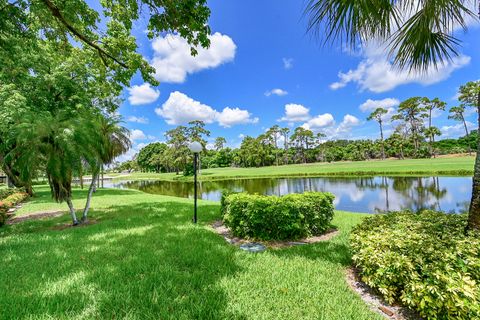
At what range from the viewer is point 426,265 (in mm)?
2490

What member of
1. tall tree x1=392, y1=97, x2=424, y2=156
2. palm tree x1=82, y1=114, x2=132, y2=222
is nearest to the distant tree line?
tall tree x1=392, y1=97, x2=424, y2=156

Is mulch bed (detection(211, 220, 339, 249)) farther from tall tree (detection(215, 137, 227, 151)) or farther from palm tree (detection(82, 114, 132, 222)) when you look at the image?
tall tree (detection(215, 137, 227, 151))

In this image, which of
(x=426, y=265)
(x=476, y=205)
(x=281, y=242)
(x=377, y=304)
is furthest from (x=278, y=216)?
(x=476, y=205)

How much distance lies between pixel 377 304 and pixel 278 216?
273cm

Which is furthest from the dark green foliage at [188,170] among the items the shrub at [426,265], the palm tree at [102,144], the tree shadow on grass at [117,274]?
the shrub at [426,265]

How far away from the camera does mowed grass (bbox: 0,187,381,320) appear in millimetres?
2479

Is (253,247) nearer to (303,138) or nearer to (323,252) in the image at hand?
(323,252)

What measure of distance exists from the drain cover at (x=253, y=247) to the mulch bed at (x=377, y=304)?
172 cm

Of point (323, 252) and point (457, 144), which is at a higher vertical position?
point (457, 144)

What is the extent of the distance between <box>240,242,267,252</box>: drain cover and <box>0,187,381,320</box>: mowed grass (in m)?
0.29

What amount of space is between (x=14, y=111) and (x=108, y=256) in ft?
30.9

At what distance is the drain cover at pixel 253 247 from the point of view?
4.60 metres

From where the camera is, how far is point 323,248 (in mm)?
4609

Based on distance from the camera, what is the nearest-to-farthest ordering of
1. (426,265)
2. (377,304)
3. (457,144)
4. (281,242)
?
1. (426,265)
2. (377,304)
3. (281,242)
4. (457,144)
